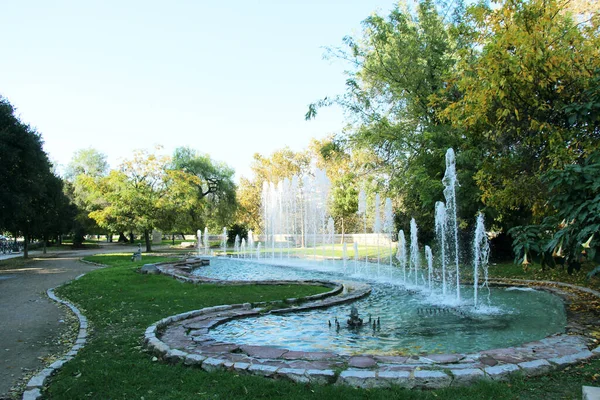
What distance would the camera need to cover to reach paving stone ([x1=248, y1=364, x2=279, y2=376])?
4328mm

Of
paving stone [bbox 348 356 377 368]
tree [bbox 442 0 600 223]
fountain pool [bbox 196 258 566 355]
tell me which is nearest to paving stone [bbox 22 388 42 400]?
fountain pool [bbox 196 258 566 355]

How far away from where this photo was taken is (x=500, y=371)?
4.11 meters

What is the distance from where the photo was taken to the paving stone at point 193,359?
15.7 ft

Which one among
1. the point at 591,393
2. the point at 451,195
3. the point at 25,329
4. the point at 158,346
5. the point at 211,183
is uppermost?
the point at 211,183

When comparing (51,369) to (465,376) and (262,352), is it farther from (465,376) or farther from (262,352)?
(465,376)

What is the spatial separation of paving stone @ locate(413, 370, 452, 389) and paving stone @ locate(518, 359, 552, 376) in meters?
0.86

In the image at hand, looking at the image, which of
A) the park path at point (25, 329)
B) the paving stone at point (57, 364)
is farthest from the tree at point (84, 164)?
the paving stone at point (57, 364)

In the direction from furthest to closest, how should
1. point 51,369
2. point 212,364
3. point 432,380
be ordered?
point 51,369, point 212,364, point 432,380

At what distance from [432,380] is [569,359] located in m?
1.68

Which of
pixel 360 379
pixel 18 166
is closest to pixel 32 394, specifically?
pixel 360 379

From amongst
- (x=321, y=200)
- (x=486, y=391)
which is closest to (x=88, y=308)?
(x=486, y=391)

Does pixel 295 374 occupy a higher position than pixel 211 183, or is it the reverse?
pixel 211 183

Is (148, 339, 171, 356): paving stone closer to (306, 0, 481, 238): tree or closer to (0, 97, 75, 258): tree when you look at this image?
(306, 0, 481, 238): tree

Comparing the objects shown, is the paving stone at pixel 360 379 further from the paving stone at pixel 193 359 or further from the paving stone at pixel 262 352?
the paving stone at pixel 193 359
